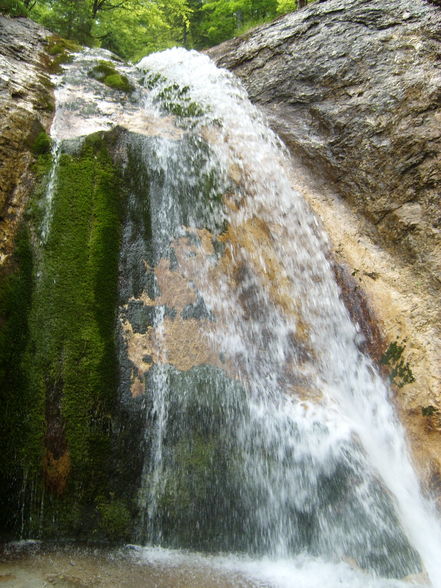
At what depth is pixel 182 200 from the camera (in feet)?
17.6

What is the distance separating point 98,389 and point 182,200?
2.65 metres

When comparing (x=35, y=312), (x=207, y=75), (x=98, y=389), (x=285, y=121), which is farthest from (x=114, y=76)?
(x=98, y=389)

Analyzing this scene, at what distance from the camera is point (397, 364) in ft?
16.0

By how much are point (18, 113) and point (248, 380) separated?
4310 mm

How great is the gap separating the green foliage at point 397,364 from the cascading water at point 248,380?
0.21 meters

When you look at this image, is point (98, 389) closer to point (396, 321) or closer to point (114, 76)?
point (396, 321)

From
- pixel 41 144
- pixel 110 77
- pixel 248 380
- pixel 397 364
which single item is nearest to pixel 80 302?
pixel 248 380

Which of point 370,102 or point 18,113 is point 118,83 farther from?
point 370,102

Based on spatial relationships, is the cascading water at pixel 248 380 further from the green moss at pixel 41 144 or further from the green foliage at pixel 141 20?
the green foliage at pixel 141 20

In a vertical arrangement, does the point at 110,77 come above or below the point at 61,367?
above

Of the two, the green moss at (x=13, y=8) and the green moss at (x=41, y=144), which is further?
the green moss at (x=13, y=8)

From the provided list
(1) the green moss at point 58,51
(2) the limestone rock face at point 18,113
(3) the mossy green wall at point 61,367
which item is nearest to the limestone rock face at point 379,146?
(3) the mossy green wall at point 61,367

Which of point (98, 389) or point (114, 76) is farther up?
point (114, 76)

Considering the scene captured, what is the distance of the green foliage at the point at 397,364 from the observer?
4789 mm
